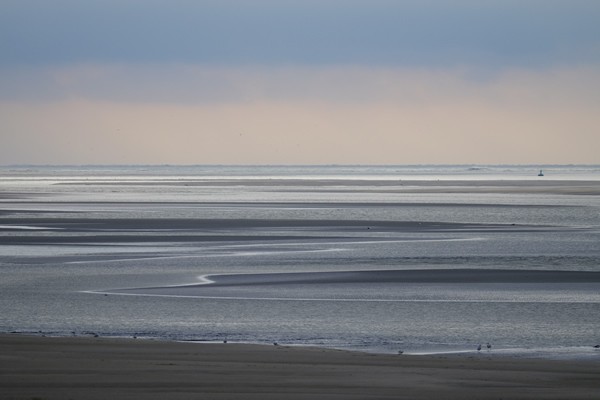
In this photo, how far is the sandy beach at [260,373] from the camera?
33.1ft

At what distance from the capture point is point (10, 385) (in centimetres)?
1027

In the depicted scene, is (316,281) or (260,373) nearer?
(260,373)

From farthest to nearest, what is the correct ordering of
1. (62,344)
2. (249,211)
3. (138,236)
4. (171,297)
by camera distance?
(249,211) < (138,236) < (171,297) < (62,344)

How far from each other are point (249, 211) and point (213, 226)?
10.1 meters

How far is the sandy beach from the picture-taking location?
1010 centimetres

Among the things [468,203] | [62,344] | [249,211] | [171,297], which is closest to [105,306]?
[171,297]

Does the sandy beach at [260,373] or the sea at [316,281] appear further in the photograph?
the sea at [316,281]

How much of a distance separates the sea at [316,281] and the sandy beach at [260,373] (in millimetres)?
1163

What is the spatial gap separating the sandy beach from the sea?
116 cm

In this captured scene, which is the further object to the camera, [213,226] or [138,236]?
[213,226]

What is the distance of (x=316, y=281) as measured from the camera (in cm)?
2200

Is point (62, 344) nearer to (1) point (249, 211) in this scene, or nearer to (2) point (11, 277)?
(2) point (11, 277)

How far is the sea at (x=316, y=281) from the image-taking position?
1492 centimetres

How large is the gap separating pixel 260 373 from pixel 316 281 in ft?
35.8
